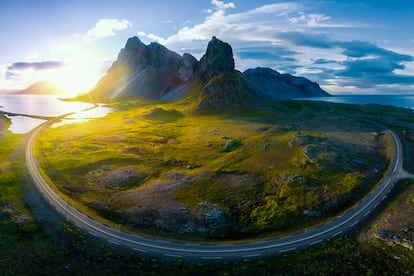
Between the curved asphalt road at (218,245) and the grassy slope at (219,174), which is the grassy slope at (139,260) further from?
the grassy slope at (219,174)

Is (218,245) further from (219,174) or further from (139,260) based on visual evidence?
(219,174)

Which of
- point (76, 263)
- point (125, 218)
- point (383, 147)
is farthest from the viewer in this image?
point (383, 147)

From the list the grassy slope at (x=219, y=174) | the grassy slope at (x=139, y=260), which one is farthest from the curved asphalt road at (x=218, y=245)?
the grassy slope at (x=219, y=174)

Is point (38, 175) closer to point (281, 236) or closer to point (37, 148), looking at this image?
point (37, 148)

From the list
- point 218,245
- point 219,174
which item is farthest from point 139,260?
point 219,174

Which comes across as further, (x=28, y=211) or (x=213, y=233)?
(x=28, y=211)

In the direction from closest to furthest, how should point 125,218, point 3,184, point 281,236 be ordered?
1. point 281,236
2. point 125,218
3. point 3,184

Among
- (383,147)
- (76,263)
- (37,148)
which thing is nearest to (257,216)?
(76,263)
